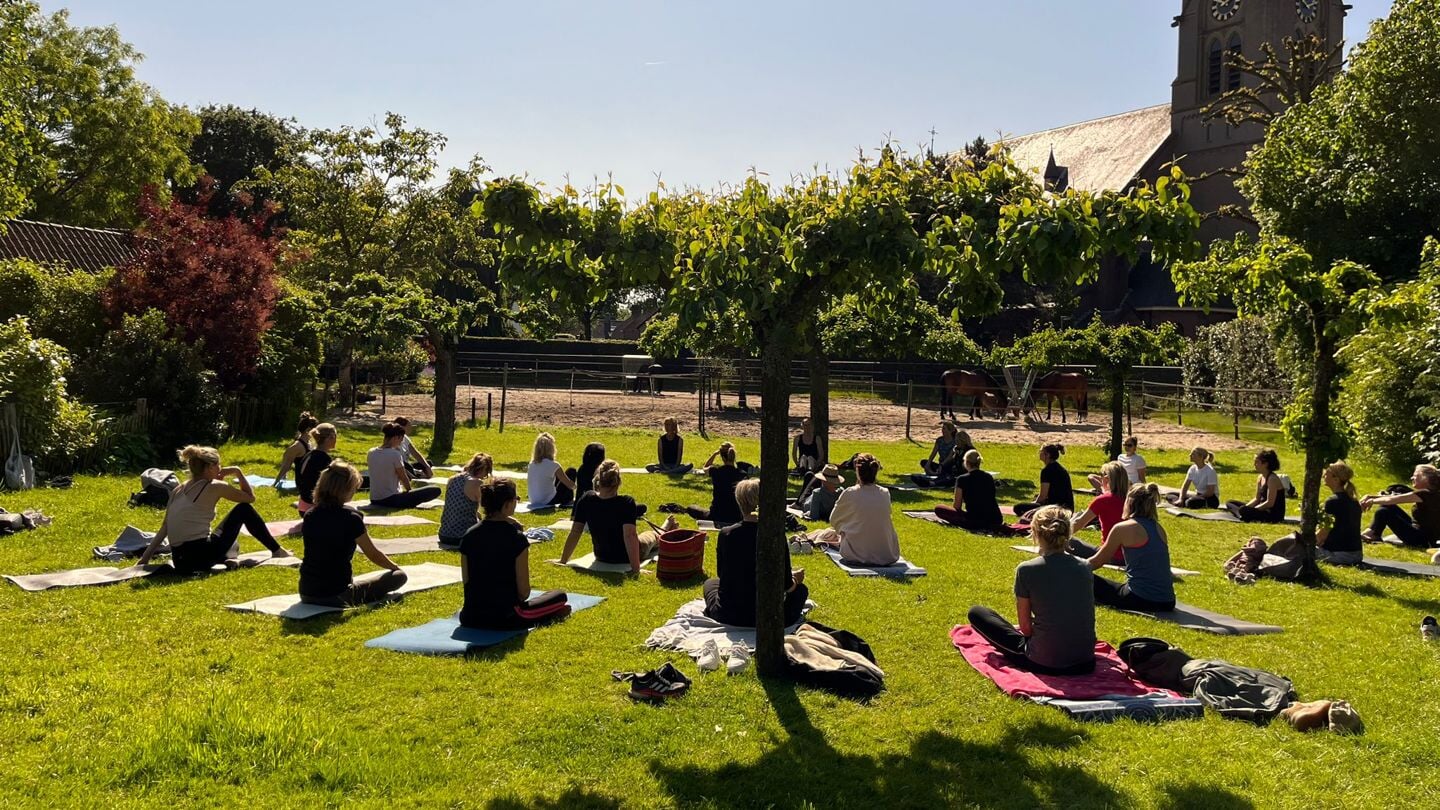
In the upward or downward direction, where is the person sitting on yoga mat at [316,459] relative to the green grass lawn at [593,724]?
upward

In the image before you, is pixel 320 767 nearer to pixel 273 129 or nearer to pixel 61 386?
pixel 61 386

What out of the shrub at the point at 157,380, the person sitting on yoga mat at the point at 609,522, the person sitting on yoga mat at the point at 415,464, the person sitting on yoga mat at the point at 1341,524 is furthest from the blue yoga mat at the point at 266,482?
the person sitting on yoga mat at the point at 1341,524

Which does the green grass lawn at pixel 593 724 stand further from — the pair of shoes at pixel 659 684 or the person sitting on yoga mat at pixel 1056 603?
the person sitting on yoga mat at pixel 1056 603

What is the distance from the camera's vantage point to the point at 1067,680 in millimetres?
6383

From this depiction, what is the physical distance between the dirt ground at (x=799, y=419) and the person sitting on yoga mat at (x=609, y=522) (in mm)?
15529

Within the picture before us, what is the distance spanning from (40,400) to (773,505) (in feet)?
41.7

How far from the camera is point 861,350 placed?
26.3 metres

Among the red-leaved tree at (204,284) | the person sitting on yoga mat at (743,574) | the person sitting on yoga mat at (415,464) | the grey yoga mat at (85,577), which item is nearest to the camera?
the person sitting on yoga mat at (743,574)

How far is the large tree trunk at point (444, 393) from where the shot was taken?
1978 cm

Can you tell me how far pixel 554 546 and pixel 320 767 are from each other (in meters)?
5.88

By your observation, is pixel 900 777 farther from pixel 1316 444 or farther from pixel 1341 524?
pixel 1341 524

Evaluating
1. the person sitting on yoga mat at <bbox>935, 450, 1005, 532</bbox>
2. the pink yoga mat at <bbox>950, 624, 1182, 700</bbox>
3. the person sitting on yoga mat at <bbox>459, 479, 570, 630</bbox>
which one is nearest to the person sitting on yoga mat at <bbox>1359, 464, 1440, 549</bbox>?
the person sitting on yoga mat at <bbox>935, 450, 1005, 532</bbox>

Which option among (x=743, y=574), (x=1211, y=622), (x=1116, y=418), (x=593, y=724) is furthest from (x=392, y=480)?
(x=1116, y=418)

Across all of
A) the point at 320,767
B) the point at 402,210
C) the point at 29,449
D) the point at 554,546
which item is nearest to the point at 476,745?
the point at 320,767
